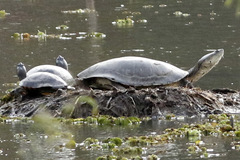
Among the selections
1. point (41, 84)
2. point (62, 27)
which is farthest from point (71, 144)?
point (62, 27)

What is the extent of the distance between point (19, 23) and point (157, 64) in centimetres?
1257

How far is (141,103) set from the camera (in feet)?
32.7

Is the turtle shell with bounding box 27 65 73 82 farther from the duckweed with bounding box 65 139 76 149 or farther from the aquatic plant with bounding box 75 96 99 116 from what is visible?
the duckweed with bounding box 65 139 76 149

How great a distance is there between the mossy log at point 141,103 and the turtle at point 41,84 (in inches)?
9.3

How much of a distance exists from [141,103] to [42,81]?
4.67 ft

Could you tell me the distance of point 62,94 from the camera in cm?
1026

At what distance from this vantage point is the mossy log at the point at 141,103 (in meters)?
9.90

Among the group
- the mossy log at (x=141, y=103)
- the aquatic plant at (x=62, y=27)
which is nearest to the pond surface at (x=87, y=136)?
the mossy log at (x=141, y=103)

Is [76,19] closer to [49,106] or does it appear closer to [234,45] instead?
[234,45]

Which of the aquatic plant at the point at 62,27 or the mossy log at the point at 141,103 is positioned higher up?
the mossy log at the point at 141,103

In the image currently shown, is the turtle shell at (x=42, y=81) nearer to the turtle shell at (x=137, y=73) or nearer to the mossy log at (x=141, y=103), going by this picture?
the mossy log at (x=141, y=103)

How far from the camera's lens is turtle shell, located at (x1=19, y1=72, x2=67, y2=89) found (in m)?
10.4

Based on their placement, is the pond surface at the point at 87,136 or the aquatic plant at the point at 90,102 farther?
the aquatic plant at the point at 90,102

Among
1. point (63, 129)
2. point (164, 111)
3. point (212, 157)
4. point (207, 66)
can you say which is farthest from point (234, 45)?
point (212, 157)
